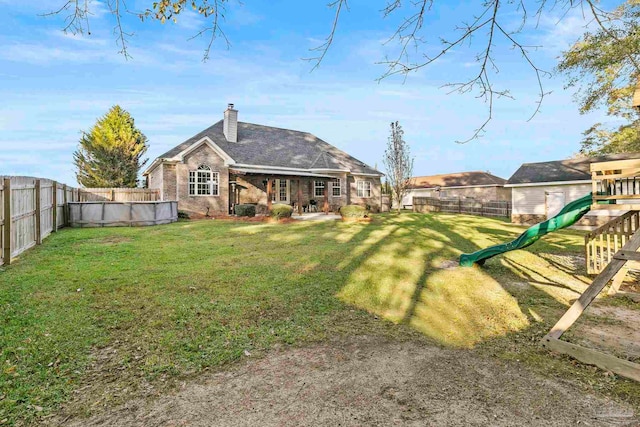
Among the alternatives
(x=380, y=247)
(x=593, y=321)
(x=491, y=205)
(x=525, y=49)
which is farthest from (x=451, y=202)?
(x=525, y=49)

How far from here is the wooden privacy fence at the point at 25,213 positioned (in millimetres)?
7477

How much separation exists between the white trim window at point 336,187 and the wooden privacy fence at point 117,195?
1275 cm

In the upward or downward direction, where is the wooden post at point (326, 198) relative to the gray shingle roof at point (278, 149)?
downward

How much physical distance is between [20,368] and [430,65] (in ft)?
17.9

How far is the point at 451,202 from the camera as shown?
106 ft

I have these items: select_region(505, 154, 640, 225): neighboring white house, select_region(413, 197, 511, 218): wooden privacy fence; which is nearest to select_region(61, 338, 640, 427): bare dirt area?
select_region(505, 154, 640, 225): neighboring white house

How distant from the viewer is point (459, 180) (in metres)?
43.9

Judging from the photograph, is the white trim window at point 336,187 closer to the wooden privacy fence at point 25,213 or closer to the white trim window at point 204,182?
the white trim window at point 204,182

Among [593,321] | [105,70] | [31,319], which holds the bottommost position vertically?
[593,321]

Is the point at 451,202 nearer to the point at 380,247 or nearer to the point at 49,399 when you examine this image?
the point at 380,247

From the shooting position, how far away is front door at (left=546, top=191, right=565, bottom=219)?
20752 mm

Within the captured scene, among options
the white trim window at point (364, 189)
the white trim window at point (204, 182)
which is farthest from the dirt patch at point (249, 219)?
the white trim window at point (364, 189)

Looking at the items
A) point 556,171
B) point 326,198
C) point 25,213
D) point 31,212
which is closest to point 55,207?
point 31,212

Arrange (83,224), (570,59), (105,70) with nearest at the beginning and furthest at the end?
(105,70), (83,224), (570,59)
